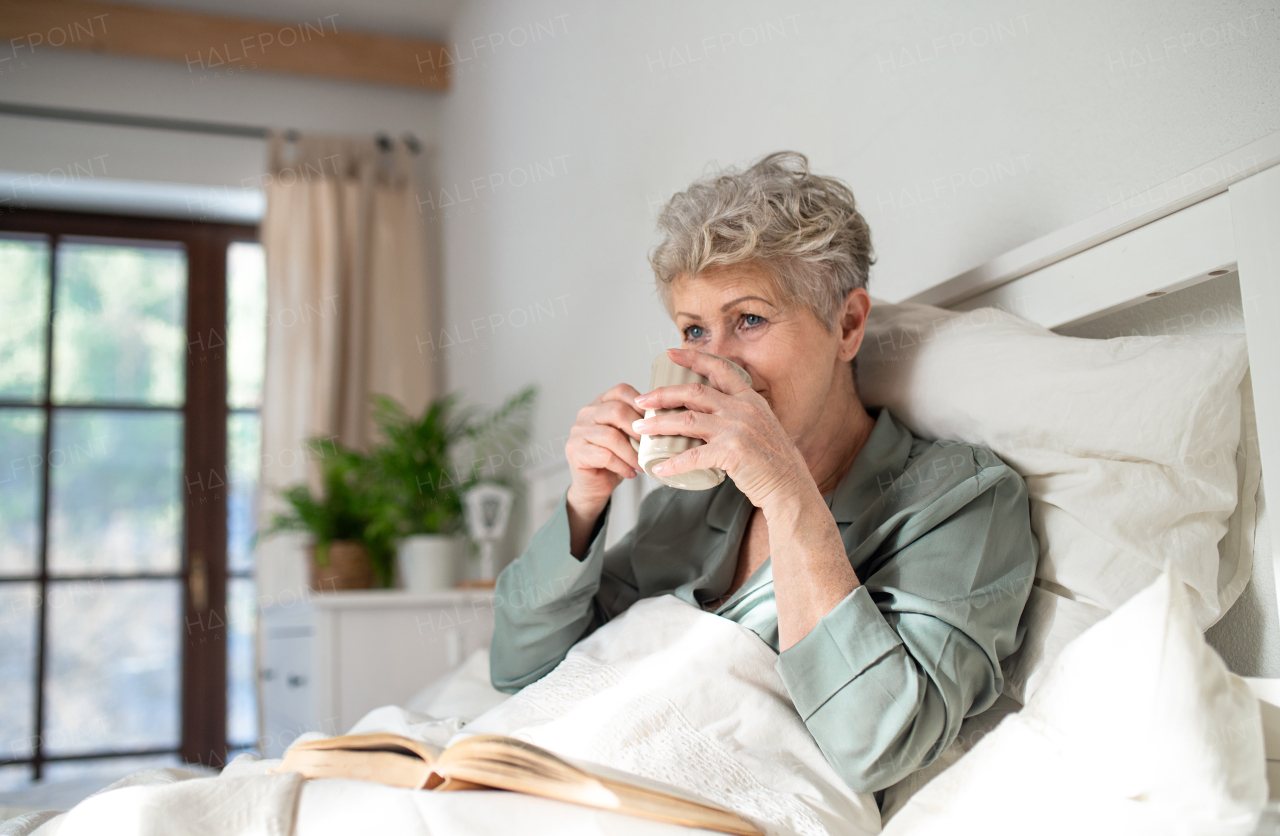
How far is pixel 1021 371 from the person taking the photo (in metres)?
0.99

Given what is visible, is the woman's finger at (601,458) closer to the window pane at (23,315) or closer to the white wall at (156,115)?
the white wall at (156,115)

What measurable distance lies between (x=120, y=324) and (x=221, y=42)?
1.19 metres

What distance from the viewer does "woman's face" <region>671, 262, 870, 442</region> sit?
1.11m

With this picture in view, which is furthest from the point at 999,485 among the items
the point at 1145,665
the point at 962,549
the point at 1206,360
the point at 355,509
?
the point at 355,509

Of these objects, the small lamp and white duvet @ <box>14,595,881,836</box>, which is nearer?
white duvet @ <box>14,595,881,836</box>

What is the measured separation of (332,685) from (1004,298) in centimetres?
195

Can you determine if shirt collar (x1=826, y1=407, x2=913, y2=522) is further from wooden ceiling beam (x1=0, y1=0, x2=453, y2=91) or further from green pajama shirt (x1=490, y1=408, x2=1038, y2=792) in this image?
wooden ceiling beam (x1=0, y1=0, x2=453, y2=91)

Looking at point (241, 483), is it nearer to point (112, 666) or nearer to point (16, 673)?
point (112, 666)

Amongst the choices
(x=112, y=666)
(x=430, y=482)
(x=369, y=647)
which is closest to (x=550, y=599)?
(x=369, y=647)

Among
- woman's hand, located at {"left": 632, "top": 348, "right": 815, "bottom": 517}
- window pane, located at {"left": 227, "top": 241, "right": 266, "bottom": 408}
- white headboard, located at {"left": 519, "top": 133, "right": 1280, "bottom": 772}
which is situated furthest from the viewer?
window pane, located at {"left": 227, "top": 241, "right": 266, "bottom": 408}

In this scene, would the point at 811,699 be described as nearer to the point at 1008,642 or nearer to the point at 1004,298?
the point at 1008,642

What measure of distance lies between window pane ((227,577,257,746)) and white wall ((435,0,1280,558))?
1.29 metres

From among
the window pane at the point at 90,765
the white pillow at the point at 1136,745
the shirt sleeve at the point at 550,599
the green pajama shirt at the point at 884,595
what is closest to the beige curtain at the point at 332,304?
the window pane at the point at 90,765

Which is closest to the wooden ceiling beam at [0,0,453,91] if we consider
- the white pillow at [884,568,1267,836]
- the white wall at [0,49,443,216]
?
the white wall at [0,49,443,216]
